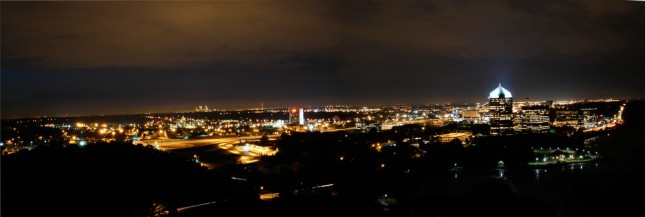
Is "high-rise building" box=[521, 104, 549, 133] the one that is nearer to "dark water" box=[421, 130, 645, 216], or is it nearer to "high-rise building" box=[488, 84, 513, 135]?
"high-rise building" box=[488, 84, 513, 135]

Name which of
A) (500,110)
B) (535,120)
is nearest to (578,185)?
(500,110)

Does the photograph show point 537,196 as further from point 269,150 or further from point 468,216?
point 269,150

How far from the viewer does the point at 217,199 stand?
15.3ft

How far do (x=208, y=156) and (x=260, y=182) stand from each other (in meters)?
4.60

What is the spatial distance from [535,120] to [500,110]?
1.29m

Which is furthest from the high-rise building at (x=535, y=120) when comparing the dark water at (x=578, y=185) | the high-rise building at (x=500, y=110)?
the dark water at (x=578, y=185)

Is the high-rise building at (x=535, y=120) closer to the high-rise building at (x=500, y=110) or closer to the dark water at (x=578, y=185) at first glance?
the high-rise building at (x=500, y=110)

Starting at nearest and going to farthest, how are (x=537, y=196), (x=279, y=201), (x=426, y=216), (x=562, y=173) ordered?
(x=426, y=216) → (x=279, y=201) → (x=537, y=196) → (x=562, y=173)

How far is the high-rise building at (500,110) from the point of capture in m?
15.2

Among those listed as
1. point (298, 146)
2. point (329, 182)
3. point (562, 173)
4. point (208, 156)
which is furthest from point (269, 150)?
point (562, 173)

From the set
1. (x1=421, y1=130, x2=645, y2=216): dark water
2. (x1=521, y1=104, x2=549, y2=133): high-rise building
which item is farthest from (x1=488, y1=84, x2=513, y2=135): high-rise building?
(x1=421, y1=130, x2=645, y2=216): dark water

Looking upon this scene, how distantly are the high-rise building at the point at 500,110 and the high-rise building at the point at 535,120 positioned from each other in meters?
0.61

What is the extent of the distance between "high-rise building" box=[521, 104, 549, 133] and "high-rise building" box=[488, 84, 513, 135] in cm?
61

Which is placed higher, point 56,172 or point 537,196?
point 56,172
